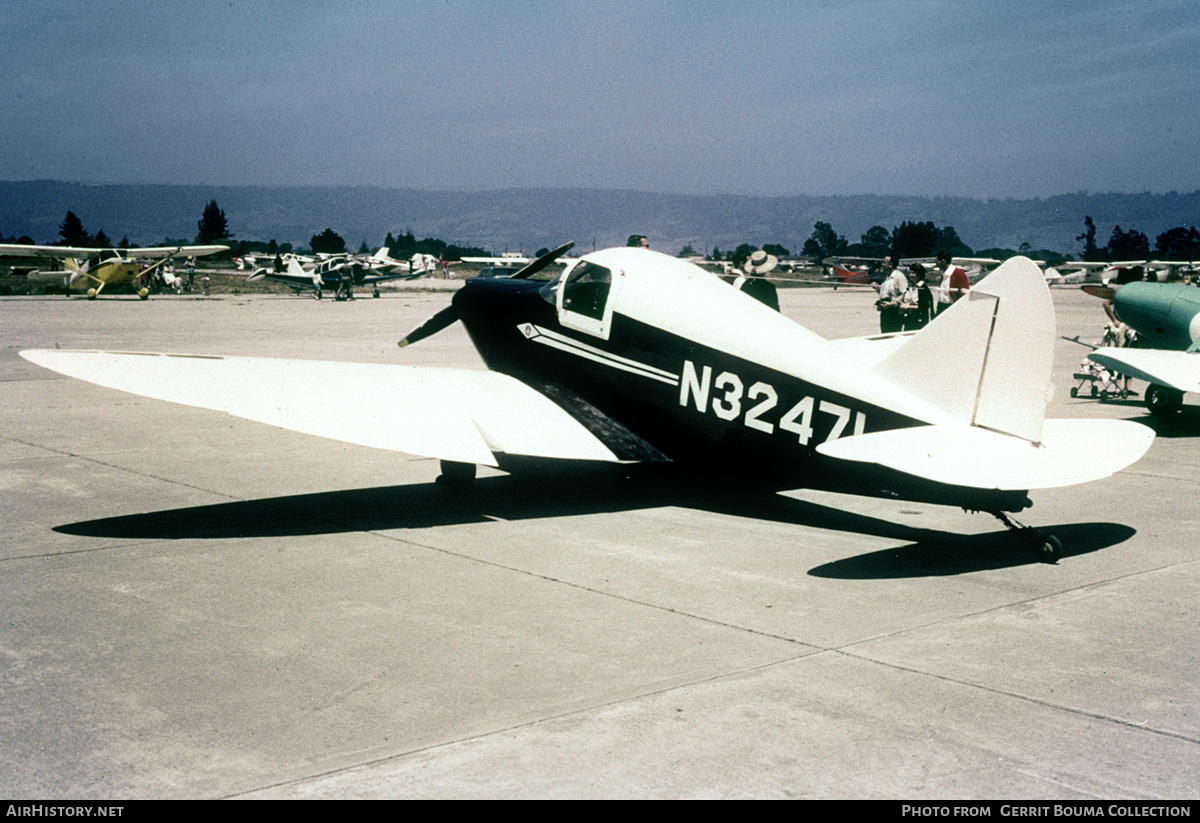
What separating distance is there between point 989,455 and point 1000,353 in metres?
0.69

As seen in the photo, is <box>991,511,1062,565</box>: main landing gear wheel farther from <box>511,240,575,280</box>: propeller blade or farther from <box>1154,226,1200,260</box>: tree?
<box>1154,226,1200,260</box>: tree

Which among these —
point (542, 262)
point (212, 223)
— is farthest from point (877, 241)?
point (542, 262)

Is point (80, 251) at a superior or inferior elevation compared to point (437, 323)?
superior

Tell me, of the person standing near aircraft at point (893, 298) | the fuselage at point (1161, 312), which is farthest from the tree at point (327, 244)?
the fuselage at point (1161, 312)

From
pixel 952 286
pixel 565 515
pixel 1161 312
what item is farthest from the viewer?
pixel 952 286

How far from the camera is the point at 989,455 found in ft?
19.5

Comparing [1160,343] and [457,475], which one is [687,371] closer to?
[457,475]

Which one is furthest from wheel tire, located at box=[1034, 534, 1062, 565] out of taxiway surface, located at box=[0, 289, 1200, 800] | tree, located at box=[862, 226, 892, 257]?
tree, located at box=[862, 226, 892, 257]

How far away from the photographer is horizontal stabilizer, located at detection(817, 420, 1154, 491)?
5.70 metres

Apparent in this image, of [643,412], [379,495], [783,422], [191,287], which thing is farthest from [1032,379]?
[191,287]

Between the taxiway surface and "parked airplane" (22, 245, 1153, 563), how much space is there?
24.0 inches

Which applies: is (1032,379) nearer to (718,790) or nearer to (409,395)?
(718,790)
